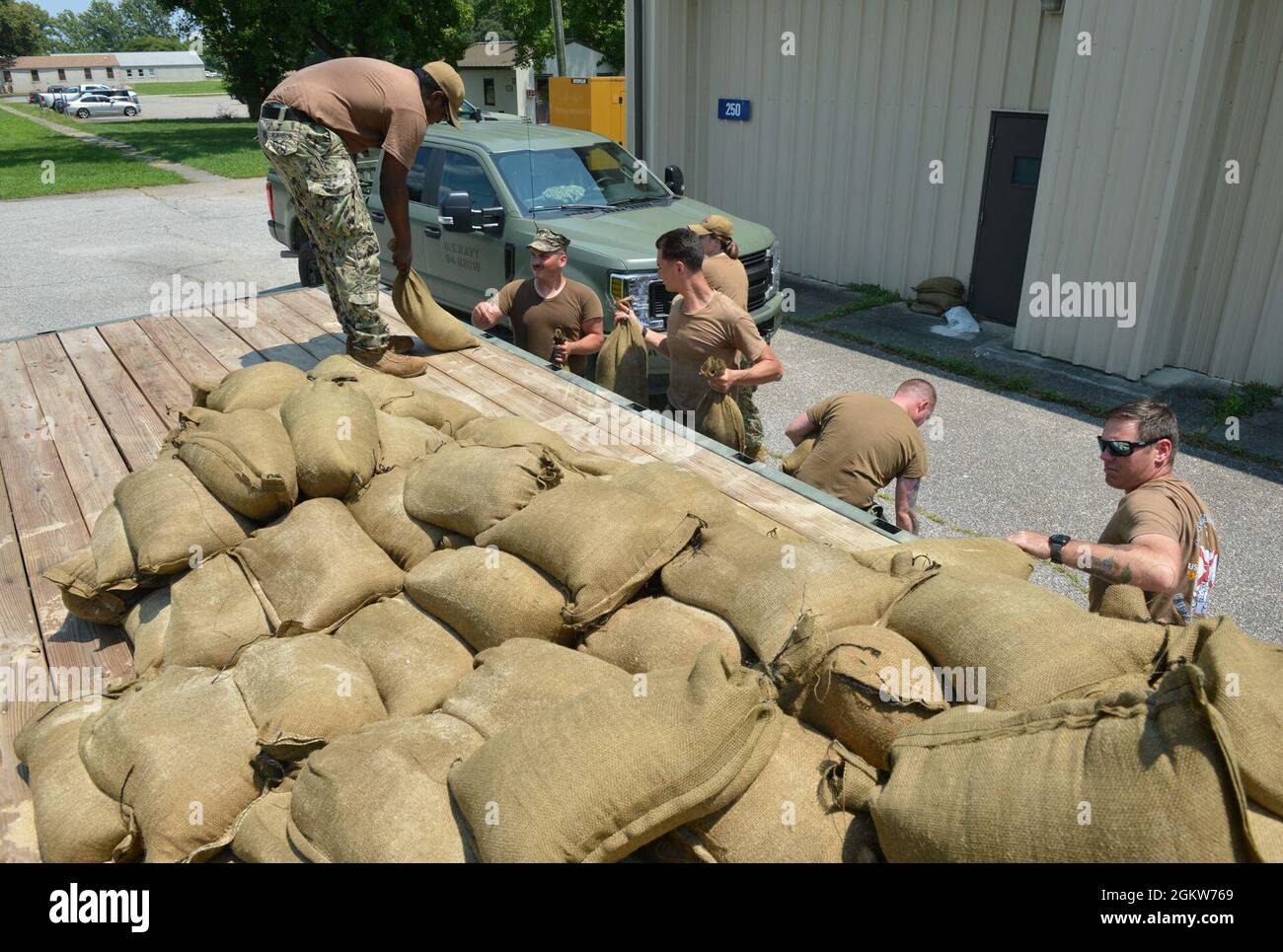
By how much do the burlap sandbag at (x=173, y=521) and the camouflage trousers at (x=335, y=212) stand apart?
189cm

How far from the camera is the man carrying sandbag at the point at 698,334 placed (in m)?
5.09

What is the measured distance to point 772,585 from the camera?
102 inches

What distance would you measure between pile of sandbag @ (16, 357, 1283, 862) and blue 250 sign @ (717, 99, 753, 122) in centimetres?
1017

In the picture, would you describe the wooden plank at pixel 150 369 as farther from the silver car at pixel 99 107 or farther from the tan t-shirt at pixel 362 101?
the silver car at pixel 99 107

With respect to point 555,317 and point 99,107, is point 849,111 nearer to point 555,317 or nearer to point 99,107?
point 555,317

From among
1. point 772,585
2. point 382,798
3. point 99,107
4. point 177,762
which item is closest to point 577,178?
point 772,585

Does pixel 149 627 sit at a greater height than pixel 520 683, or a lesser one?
lesser

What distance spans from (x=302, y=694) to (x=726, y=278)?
4.64 metres

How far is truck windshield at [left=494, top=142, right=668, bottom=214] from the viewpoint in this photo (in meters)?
8.20

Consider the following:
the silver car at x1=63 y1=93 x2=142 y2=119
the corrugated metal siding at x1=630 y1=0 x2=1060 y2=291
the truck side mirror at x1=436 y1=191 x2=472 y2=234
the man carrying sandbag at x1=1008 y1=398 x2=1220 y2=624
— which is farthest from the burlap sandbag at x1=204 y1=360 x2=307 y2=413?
the silver car at x1=63 y1=93 x2=142 y2=119

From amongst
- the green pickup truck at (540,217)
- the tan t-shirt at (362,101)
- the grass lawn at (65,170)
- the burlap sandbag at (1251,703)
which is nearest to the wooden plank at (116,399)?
the tan t-shirt at (362,101)

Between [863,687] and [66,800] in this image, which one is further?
[66,800]

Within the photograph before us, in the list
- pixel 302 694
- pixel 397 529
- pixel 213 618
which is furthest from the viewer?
pixel 397 529
